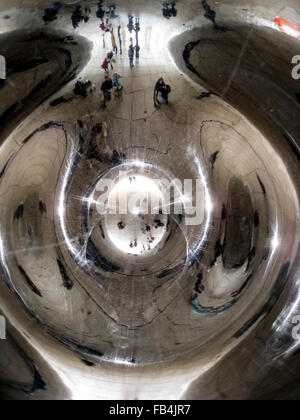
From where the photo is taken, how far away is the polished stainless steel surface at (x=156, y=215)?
4.34 ft

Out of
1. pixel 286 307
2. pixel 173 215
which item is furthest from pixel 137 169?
pixel 286 307

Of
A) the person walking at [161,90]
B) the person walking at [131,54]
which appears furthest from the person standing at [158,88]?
the person walking at [131,54]

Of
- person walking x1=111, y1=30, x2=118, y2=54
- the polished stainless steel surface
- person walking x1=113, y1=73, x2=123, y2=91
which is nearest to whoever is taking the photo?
the polished stainless steel surface

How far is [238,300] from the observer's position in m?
1.50

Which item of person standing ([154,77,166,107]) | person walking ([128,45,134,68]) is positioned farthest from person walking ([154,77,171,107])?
person walking ([128,45,134,68])

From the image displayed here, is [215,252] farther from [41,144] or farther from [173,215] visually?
[41,144]

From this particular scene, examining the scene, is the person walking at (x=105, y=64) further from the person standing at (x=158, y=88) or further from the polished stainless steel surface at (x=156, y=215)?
the person standing at (x=158, y=88)

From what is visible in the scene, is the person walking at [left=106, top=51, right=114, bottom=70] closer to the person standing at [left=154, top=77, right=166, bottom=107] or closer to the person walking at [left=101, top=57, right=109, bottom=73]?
the person walking at [left=101, top=57, right=109, bottom=73]

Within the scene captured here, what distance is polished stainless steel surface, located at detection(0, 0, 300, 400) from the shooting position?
1.32 m

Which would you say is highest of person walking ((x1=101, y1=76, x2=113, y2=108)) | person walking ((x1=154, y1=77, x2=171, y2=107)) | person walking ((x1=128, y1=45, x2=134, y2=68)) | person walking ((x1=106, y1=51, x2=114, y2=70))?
person walking ((x1=128, y1=45, x2=134, y2=68))

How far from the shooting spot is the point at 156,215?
6.00 feet

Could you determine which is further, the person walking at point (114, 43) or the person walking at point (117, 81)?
the person walking at point (117, 81)

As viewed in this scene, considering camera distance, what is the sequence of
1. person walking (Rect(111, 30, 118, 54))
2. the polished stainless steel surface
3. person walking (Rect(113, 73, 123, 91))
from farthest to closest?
1. person walking (Rect(113, 73, 123, 91))
2. person walking (Rect(111, 30, 118, 54))
3. the polished stainless steel surface

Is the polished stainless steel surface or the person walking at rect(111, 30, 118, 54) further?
the person walking at rect(111, 30, 118, 54)
